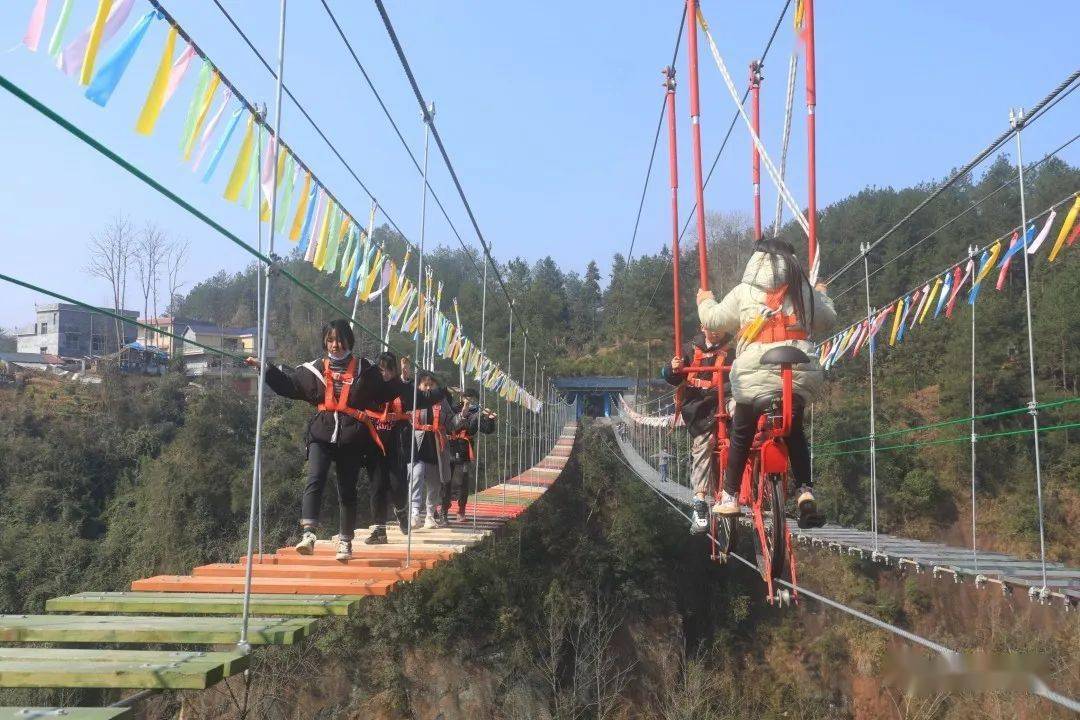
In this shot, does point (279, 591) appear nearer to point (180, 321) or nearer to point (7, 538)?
point (7, 538)

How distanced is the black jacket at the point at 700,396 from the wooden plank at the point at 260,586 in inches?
72.4

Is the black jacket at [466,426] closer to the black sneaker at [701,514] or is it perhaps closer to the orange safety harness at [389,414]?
the orange safety harness at [389,414]

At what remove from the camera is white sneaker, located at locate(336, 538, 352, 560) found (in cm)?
460

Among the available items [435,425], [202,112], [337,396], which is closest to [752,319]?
[337,396]

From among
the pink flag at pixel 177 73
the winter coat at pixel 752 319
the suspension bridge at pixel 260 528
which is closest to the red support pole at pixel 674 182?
the suspension bridge at pixel 260 528

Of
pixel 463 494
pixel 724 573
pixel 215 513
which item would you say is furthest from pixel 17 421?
pixel 463 494

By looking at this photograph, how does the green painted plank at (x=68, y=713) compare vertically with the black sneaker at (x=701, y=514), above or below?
below

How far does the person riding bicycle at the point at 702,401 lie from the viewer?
15.9ft

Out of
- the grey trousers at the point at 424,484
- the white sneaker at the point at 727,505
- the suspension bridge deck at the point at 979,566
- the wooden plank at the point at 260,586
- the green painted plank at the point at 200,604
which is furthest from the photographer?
the grey trousers at the point at 424,484

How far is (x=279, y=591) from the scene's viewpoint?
3740mm

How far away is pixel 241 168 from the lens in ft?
13.3

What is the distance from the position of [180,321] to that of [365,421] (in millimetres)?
36788

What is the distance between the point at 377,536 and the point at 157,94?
116 inches

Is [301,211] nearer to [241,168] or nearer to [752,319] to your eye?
[241,168]
